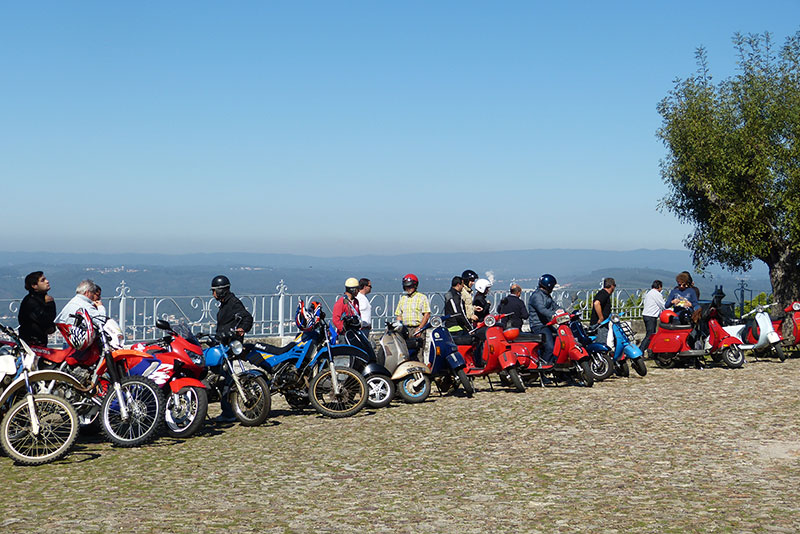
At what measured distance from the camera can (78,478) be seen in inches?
287

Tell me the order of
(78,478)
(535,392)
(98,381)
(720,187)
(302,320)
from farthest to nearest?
1. (720,187)
2. (535,392)
3. (302,320)
4. (98,381)
5. (78,478)

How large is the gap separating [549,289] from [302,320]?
476 cm

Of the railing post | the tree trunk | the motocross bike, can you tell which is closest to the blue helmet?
the railing post

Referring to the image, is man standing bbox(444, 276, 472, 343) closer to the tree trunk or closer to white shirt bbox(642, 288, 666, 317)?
white shirt bbox(642, 288, 666, 317)

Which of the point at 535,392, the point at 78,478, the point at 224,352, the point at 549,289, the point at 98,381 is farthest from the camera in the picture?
the point at 549,289

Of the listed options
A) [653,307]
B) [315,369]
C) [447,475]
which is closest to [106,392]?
[315,369]

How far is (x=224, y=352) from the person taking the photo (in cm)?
997

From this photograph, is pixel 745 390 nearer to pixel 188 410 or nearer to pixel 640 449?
pixel 640 449

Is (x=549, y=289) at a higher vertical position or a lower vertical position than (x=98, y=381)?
higher

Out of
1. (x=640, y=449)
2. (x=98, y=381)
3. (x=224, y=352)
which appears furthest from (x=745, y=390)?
(x=98, y=381)

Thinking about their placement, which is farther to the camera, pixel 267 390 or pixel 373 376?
pixel 373 376

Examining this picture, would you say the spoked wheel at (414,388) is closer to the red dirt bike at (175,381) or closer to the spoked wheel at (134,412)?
the red dirt bike at (175,381)

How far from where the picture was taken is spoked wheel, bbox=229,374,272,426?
32.8 ft

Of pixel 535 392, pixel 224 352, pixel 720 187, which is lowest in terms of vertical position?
pixel 535 392
